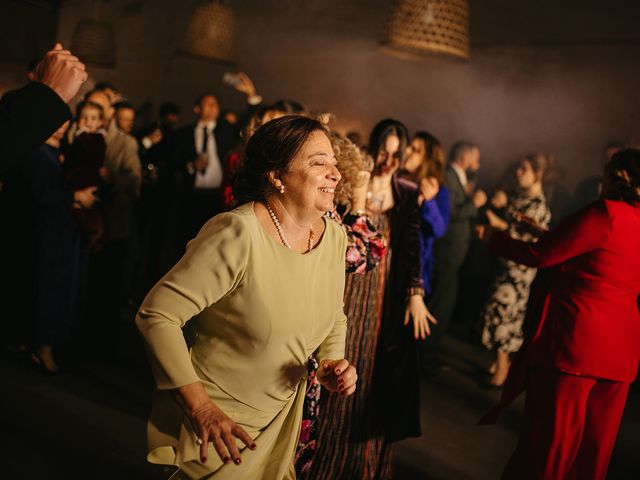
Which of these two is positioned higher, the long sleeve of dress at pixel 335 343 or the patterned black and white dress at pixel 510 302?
the long sleeve of dress at pixel 335 343

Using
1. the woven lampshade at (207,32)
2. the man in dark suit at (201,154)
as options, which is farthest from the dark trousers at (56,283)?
the woven lampshade at (207,32)

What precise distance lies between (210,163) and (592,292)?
354 centimetres

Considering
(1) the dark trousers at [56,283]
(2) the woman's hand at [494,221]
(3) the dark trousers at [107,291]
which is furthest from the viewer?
(3) the dark trousers at [107,291]

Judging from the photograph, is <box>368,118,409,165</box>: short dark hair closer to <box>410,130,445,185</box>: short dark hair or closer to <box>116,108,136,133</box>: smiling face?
<box>410,130,445,185</box>: short dark hair

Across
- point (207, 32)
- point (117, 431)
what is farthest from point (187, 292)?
point (207, 32)

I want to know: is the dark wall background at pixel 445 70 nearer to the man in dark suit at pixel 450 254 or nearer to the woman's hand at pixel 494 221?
the man in dark suit at pixel 450 254

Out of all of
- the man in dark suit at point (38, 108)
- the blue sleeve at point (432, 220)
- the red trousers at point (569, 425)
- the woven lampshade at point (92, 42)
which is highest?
the woven lampshade at point (92, 42)

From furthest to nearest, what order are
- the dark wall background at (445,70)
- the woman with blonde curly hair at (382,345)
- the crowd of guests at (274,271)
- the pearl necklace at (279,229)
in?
1. the dark wall background at (445,70)
2. the woman with blonde curly hair at (382,345)
3. the pearl necklace at (279,229)
4. the crowd of guests at (274,271)

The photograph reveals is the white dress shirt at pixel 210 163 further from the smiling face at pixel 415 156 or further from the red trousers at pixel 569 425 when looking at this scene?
the red trousers at pixel 569 425

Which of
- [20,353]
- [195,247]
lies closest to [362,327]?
[195,247]

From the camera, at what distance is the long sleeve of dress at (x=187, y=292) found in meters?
1.28

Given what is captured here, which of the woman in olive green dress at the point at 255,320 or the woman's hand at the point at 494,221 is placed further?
the woman's hand at the point at 494,221

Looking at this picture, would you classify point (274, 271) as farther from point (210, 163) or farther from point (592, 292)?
point (210, 163)

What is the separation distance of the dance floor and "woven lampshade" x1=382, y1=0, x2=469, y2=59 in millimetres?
1973
